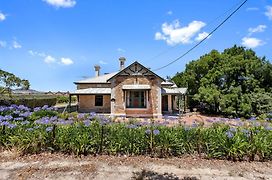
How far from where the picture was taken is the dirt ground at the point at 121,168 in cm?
629

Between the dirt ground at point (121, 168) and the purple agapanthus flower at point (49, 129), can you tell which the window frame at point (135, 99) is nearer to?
the purple agapanthus flower at point (49, 129)

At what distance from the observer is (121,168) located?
6883 millimetres

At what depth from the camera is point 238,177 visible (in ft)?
20.6

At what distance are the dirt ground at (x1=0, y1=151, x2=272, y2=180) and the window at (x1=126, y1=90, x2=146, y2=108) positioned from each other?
1578 centimetres

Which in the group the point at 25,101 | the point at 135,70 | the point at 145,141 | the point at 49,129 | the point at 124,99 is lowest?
the point at 145,141

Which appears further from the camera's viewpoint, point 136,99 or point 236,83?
point 236,83

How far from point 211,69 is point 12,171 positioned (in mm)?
25004

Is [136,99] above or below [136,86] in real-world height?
below

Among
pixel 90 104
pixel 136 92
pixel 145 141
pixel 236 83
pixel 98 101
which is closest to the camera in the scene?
pixel 145 141

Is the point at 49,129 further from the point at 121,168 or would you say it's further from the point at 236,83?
the point at 236,83

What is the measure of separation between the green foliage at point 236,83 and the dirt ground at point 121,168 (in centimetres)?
1800

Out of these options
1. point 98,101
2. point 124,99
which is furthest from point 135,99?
point 98,101

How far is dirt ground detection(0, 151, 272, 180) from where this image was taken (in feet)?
20.6

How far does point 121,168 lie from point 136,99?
55.9ft
